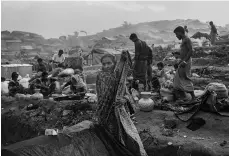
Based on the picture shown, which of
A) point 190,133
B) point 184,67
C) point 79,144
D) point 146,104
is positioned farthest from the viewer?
point 184,67

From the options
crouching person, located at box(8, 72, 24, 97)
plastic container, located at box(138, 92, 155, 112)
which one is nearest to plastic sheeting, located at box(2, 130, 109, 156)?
plastic container, located at box(138, 92, 155, 112)

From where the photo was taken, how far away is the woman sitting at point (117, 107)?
135 inches

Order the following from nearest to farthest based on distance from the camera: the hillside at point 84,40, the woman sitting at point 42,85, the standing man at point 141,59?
the standing man at point 141,59 → the woman sitting at point 42,85 → the hillside at point 84,40

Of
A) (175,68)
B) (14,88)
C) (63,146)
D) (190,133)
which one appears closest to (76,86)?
(14,88)

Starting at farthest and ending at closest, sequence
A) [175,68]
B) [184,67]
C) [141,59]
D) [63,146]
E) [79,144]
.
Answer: [175,68] < [141,59] < [184,67] < [79,144] < [63,146]

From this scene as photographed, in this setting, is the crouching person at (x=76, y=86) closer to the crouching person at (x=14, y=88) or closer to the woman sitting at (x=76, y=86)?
the woman sitting at (x=76, y=86)

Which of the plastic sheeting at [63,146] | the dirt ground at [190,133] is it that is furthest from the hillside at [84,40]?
the plastic sheeting at [63,146]

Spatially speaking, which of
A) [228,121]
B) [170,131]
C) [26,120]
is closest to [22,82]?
[26,120]

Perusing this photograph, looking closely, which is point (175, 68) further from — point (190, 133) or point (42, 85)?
point (42, 85)

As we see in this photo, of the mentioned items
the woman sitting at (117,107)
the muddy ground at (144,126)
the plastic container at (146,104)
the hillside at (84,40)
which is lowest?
the muddy ground at (144,126)

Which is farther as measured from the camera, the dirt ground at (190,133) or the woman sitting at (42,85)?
the woman sitting at (42,85)

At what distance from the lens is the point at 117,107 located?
11.3ft

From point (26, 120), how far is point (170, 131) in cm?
369

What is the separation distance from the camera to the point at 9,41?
32.3m
